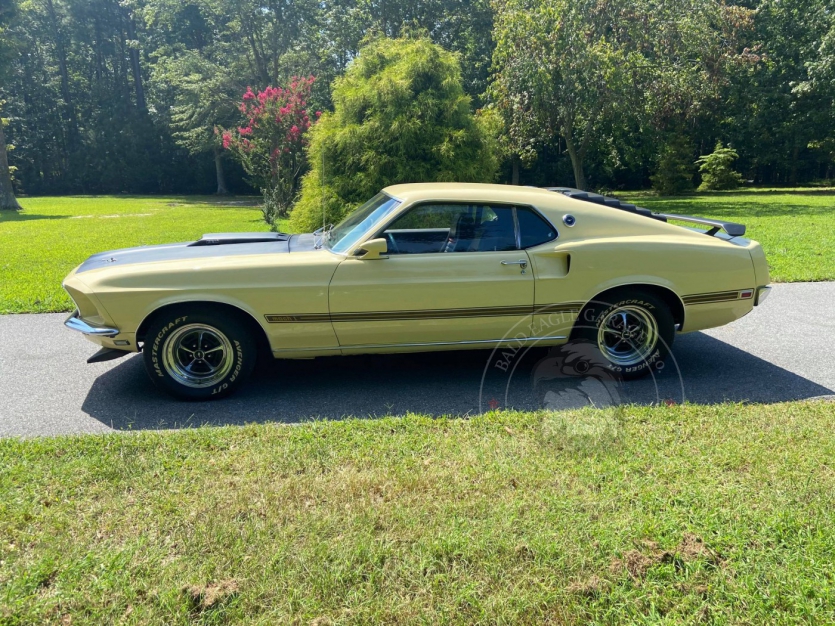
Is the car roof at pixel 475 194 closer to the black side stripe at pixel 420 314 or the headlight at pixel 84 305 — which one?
the black side stripe at pixel 420 314

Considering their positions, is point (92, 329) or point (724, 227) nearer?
point (92, 329)

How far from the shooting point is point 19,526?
113 inches

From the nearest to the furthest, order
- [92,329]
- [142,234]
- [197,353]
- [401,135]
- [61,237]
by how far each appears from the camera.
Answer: [92,329], [197,353], [401,135], [61,237], [142,234]

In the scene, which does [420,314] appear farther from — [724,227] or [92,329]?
[724,227]

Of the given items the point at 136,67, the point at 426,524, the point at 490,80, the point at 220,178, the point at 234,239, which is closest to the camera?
the point at 426,524

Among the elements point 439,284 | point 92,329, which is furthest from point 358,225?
point 92,329

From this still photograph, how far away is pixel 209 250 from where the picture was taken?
186 inches

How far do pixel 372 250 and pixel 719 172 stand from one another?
31266 millimetres

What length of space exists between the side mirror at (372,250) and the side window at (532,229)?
1.04m

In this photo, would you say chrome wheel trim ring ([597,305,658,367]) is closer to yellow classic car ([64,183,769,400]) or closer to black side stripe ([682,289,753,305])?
yellow classic car ([64,183,769,400])

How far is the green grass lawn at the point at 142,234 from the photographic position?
8.48 m

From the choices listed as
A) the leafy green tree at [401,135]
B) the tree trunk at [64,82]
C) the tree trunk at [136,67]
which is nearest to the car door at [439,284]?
the leafy green tree at [401,135]

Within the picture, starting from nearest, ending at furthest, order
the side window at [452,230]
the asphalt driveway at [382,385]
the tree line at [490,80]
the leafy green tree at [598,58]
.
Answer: the asphalt driveway at [382,385] → the side window at [452,230] → the leafy green tree at [598,58] → the tree line at [490,80]

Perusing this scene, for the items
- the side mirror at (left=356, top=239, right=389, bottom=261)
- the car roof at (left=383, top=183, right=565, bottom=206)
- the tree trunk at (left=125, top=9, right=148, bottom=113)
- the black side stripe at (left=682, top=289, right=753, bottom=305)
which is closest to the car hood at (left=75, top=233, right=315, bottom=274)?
the side mirror at (left=356, top=239, right=389, bottom=261)
